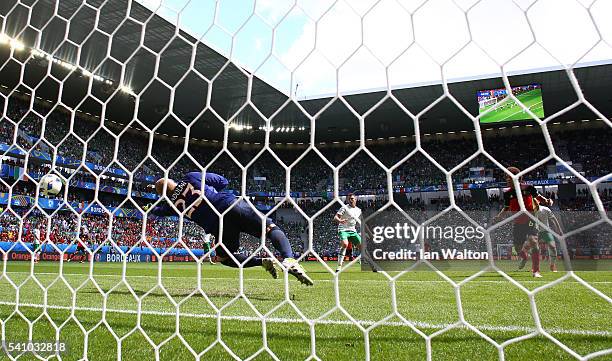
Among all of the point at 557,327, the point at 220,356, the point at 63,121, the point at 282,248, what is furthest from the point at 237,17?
the point at 63,121

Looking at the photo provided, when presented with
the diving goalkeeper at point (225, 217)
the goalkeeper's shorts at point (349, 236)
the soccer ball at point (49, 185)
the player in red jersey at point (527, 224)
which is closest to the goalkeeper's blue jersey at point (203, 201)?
the diving goalkeeper at point (225, 217)

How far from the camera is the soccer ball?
2625mm

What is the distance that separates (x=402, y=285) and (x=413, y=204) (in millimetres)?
21100

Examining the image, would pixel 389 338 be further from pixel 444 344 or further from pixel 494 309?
pixel 494 309

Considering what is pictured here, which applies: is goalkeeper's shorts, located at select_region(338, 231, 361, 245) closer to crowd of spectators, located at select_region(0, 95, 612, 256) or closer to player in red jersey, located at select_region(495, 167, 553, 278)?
player in red jersey, located at select_region(495, 167, 553, 278)

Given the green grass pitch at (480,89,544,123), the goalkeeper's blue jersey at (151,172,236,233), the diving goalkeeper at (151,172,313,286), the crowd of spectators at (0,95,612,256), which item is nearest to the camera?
the green grass pitch at (480,89,544,123)

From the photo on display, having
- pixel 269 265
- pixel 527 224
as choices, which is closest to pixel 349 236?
pixel 527 224

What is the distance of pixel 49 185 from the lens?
9.07 ft

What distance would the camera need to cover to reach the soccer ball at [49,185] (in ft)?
8.61

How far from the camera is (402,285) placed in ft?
14.2

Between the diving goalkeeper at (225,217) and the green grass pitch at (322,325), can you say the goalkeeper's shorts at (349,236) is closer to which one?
the green grass pitch at (322,325)

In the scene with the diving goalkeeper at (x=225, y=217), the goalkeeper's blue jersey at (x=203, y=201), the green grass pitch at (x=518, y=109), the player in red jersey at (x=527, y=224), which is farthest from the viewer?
the player in red jersey at (x=527, y=224)

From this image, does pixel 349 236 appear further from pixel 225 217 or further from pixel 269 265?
pixel 225 217

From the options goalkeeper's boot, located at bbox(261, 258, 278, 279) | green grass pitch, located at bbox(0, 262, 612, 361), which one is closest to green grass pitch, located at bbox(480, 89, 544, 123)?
green grass pitch, located at bbox(0, 262, 612, 361)
